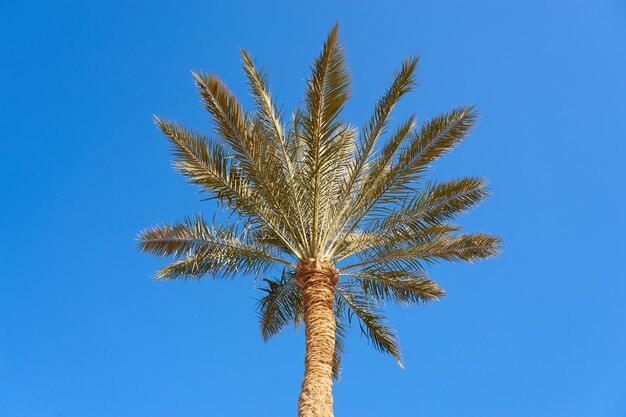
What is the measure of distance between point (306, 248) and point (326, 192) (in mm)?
1195

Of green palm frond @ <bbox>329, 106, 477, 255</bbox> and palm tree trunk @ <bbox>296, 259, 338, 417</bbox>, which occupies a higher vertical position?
green palm frond @ <bbox>329, 106, 477, 255</bbox>

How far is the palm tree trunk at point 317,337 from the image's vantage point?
9.23 m

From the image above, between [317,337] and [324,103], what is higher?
[324,103]

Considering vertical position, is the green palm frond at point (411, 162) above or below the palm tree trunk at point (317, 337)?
above

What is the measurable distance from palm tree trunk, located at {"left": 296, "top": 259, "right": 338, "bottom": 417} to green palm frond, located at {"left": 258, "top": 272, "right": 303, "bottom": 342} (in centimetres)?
122

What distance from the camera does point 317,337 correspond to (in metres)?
10.0

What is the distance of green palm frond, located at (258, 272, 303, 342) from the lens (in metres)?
12.2

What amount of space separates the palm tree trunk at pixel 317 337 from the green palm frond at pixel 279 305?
1215 mm

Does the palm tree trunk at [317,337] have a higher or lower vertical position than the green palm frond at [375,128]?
lower

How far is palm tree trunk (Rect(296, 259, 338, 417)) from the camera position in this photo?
9227 mm

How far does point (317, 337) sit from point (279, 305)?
272 centimetres

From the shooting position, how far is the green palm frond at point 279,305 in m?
12.2

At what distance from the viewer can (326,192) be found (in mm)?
11414

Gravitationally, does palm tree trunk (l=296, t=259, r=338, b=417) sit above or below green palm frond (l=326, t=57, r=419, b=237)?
below
